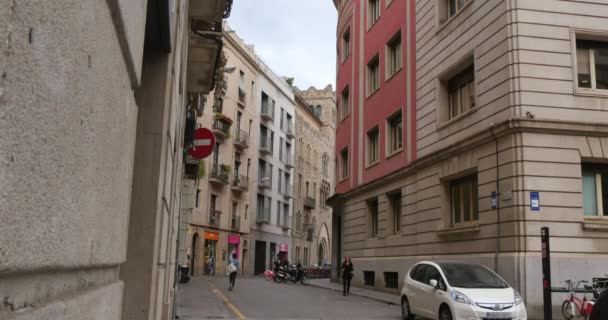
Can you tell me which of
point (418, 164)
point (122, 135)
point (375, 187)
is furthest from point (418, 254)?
point (122, 135)

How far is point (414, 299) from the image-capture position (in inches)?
583

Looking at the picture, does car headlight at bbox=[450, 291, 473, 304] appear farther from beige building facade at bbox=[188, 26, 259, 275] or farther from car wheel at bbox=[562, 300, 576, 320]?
beige building facade at bbox=[188, 26, 259, 275]

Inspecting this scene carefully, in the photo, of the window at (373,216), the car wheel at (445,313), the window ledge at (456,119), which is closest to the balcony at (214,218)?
the window at (373,216)

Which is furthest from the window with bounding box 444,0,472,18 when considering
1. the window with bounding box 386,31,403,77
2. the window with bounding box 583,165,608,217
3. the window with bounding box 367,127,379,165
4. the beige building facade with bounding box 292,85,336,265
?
the beige building facade with bounding box 292,85,336,265

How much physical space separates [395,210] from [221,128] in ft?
76.2

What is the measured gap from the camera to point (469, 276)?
45.1 ft

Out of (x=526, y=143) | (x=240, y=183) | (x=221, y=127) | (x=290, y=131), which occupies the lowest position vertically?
(x=526, y=143)

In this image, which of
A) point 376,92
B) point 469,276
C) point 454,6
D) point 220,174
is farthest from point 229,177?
point 469,276

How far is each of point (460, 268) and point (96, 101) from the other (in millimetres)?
13515

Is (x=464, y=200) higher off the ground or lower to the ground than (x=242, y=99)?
lower

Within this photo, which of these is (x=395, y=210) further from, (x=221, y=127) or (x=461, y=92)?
(x=221, y=127)

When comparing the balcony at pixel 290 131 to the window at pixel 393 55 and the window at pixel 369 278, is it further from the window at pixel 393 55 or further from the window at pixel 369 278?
the window at pixel 369 278

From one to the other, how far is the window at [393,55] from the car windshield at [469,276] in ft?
48.1

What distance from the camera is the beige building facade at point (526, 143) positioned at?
16375mm
